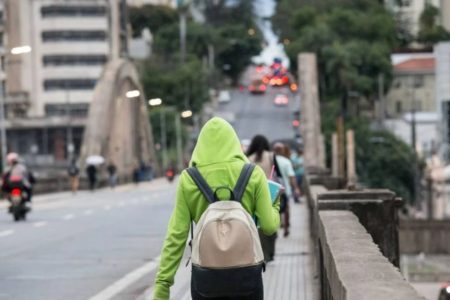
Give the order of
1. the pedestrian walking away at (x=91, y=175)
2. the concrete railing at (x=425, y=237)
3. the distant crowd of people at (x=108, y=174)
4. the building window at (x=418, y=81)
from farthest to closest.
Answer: the building window at (x=418, y=81) → the concrete railing at (x=425, y=237) → the pedestrian walking away at (x=91, y=175) → the distant crowd of people at (x=108, y=174)

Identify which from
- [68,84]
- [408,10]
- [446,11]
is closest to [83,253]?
[446,11]

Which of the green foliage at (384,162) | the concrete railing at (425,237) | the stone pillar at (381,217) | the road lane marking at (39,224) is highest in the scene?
the stone pillar at (381,217)

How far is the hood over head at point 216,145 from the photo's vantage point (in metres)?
7.22

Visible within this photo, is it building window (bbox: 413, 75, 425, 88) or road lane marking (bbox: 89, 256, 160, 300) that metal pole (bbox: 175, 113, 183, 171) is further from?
road lane marking (bbox: 89, 256, 160, 300)

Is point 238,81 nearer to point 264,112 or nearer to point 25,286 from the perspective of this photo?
point 264,112

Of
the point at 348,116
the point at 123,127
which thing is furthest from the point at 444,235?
the point at 348,116

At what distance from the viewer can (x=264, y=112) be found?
152125mm

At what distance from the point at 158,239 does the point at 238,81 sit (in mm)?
157195

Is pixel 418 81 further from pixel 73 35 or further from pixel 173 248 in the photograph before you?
pixel 173 248

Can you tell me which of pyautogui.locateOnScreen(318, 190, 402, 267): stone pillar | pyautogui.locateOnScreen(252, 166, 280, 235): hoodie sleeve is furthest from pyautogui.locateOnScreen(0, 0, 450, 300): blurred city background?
pyautogui.locateOnScreen(252, 166, 280, 235): hoodie sleeve

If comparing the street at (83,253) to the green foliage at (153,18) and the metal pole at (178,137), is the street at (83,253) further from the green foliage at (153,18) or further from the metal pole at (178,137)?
the green foliage at (153,18)

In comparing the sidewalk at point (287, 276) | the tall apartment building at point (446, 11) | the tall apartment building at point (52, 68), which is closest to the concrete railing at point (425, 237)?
the tall apartment building at point (446, 11)

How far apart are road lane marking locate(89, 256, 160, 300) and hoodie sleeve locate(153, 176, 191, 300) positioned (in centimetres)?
658

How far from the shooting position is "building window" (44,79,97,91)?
128 metres
